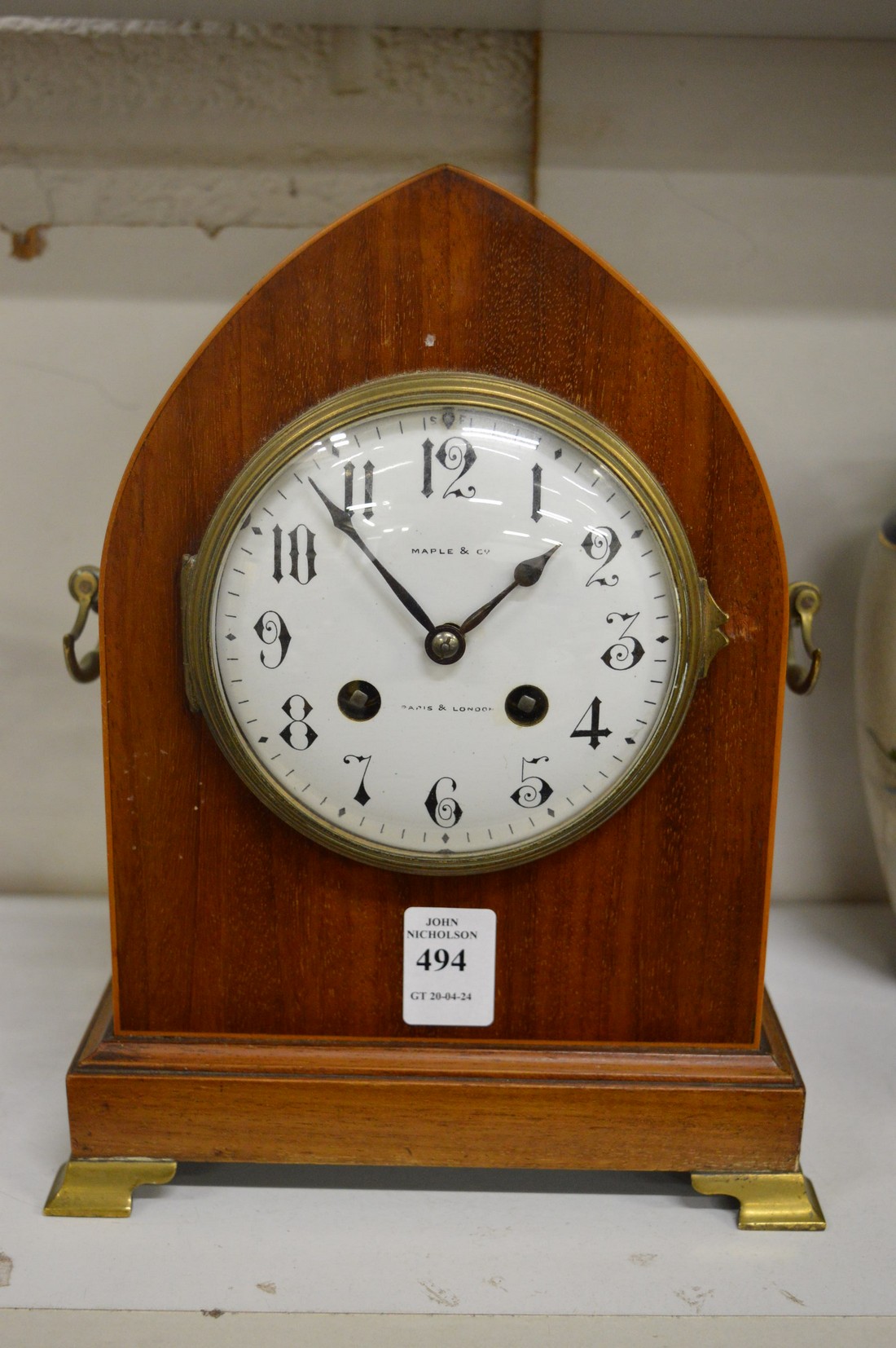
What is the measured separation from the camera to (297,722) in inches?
27.9

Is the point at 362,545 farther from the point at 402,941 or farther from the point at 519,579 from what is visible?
the point at 402,941

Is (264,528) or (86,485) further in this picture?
(86,485)

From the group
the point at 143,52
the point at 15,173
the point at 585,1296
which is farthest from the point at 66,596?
the point at 585,1296

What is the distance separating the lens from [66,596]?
111cm

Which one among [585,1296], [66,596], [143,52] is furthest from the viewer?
[66,596]

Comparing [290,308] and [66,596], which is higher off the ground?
[290,308]

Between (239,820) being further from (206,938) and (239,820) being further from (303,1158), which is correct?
(303,1158)

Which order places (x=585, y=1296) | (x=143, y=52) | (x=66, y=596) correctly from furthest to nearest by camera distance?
(x=66, y=596) → (x=143, y=52) → (x=585, y=1296)

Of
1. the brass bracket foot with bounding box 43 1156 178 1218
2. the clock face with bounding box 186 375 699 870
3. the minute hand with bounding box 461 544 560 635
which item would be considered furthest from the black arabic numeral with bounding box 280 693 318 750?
the brass bracket foot with bounding box 43 1156 178 1218

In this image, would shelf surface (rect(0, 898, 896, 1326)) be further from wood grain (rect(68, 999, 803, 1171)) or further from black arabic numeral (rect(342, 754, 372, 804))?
black arabic numeral (rect(342, 754, 372, 804))

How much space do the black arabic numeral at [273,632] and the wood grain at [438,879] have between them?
0.18 feet

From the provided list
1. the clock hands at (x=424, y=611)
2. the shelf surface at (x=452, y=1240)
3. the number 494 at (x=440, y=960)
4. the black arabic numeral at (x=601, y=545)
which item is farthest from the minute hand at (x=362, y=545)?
the shelf surface at (x=452, y=1240)

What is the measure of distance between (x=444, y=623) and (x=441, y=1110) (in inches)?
12.2

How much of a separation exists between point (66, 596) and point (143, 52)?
0.48m
